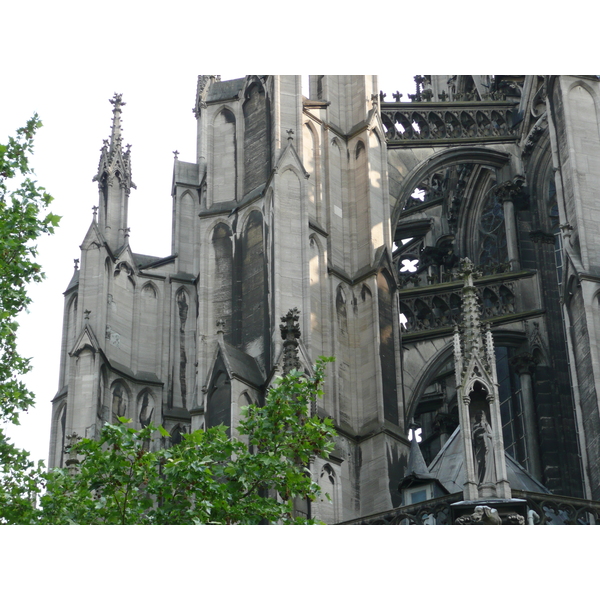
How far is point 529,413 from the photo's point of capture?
33781 millimetres

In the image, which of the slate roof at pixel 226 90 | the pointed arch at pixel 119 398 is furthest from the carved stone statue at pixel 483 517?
the slate roof at pixel 226 90

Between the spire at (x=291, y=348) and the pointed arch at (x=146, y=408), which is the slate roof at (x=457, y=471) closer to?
→ the spire at (x=291, y=348)

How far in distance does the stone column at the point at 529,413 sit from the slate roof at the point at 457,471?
283 centimetres

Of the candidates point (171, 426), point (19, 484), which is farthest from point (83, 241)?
point (19, 484)

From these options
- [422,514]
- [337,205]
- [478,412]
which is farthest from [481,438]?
[337,205]

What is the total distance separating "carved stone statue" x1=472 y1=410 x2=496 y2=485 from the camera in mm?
24453

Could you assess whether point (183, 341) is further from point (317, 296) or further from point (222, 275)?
point (317, 296)

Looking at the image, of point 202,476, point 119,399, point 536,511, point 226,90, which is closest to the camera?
point 202,476

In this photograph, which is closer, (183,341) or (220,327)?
(220,327)

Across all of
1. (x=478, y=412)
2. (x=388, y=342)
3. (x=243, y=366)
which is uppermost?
(x=388, y=342)

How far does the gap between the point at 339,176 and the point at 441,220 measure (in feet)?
25.3

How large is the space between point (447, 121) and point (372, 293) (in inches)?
298

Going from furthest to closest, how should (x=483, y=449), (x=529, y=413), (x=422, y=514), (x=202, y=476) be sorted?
(x=529, y=413), (x=422, y=514), (x=483, y=449), (x=202, y=476)

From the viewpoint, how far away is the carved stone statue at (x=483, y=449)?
2445 cm
